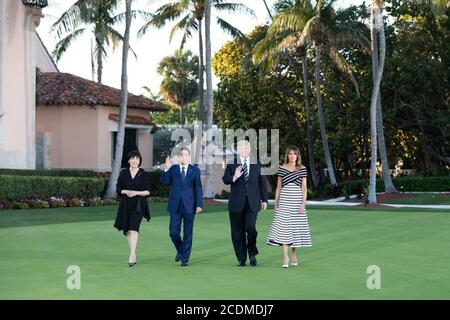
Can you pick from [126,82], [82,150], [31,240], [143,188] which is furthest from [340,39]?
[143,188]

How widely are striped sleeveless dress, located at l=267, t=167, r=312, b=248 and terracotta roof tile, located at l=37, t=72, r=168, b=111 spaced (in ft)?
103

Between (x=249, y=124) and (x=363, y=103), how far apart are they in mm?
8062

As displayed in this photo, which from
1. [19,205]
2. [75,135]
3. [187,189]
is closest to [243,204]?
[187,189]

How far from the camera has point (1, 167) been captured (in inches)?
1300

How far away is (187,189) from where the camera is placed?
14.3 m

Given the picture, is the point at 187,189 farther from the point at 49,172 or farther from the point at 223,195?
the point at 223,195

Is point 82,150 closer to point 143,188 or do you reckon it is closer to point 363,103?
point 363,103

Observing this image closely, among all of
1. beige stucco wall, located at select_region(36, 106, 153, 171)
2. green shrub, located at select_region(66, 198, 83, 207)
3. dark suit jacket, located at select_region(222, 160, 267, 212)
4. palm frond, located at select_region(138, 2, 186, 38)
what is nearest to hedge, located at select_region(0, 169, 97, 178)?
green shrub, located at select_region(66, 198, 83, 207)

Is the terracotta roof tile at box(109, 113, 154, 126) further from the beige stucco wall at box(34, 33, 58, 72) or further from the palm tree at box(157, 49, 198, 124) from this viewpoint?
the palm tree at box(157, 49, 198, 124)

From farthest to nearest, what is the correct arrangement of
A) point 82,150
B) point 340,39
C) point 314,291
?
point 82,150 < point 340,39 < point 314,291

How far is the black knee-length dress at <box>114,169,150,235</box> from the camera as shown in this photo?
549 inches

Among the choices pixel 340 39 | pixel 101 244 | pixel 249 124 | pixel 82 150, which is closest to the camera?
pixel 101 244

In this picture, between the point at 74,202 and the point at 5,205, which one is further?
the point at 74,202

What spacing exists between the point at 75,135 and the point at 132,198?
1236 inches
